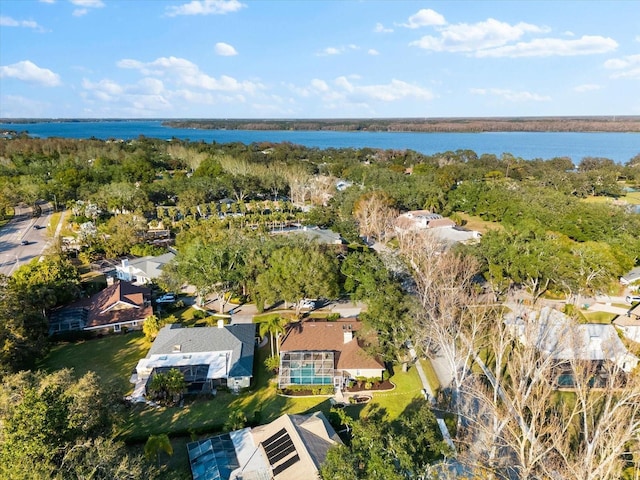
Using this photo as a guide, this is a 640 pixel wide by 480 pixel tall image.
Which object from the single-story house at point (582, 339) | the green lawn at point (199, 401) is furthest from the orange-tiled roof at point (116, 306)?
the single-story house at point (582, 339)

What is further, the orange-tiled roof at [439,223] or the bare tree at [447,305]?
the orange-tiled roof at [439,223]

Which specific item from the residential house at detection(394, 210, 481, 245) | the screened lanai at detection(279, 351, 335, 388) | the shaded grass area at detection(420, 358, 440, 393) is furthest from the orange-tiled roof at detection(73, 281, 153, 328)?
the residential house at detection(394, 210, 481, 245)

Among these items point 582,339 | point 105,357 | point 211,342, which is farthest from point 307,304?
point 582,339

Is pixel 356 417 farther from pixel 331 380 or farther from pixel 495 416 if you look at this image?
pixel 495 416

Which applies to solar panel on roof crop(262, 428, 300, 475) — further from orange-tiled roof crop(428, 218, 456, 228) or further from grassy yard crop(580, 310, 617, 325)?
orange-tiled roof crop(428, 218, 456, 228)

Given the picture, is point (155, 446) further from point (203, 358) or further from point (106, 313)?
point (106, 313)

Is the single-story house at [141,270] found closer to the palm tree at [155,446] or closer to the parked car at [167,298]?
the parked car at [167,298]
